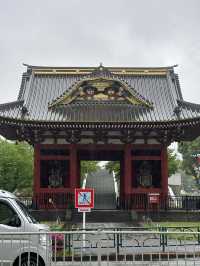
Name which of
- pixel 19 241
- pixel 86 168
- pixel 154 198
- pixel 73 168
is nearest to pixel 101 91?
pixel 73 168

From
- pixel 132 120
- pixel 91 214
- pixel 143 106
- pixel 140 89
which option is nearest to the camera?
pixel 91 214

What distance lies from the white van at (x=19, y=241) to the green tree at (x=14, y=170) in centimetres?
3605

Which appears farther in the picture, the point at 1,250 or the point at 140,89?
the point at 140,89

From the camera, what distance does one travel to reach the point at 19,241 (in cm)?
920

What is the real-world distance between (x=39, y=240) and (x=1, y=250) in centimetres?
88

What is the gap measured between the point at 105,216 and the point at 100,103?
8.25m

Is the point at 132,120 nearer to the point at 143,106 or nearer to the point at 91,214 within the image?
the point at 143,106

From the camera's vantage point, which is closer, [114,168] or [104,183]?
[104,183]

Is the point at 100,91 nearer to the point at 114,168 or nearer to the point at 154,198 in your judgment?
the point at 154,198

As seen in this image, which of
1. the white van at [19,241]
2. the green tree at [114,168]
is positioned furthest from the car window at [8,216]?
the green tree at [114,168]

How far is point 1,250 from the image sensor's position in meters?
9.36

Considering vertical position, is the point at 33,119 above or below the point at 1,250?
above

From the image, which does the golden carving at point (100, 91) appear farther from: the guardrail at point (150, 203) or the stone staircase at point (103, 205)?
the stone staircase at point (103, 205)

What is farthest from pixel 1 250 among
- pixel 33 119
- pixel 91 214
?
pixel 33 119
